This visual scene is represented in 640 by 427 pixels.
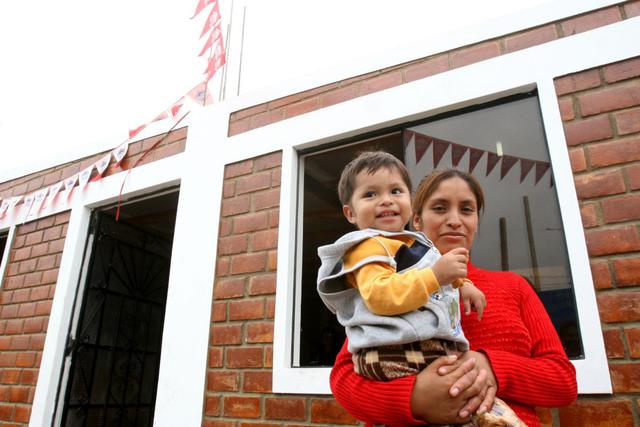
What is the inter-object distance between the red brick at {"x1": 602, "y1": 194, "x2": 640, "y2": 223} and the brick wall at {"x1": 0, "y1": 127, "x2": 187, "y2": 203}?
2.62 metres

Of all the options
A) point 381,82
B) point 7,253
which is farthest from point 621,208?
point 7,253

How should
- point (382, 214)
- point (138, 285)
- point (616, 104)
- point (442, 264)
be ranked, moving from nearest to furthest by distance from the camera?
point (442, 264) → point (382, 214) → point (616, 104) → point (138, 285)

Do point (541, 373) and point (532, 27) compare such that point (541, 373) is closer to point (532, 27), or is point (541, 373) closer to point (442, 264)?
point (442, 264)

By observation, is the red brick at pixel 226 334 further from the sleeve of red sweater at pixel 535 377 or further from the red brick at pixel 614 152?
the red brick at pixel 614 152

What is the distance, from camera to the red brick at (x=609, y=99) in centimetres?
200

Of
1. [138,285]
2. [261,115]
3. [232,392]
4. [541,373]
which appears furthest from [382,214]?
[138,285]

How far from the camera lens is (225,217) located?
9.48 feet

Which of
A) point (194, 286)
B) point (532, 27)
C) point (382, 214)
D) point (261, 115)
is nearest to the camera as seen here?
point (382, 214)

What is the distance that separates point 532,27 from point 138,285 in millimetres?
4017

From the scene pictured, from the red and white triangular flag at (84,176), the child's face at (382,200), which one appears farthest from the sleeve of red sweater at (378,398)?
the red and white triangular flag at (84,176)

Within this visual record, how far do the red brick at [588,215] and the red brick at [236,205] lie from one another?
1.79 meters

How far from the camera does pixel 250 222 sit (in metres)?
2.78

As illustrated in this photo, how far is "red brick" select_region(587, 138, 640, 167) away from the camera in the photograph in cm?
194

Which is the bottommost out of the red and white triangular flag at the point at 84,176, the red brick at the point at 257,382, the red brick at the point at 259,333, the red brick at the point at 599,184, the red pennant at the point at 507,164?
the red brick at the point at 257,382
